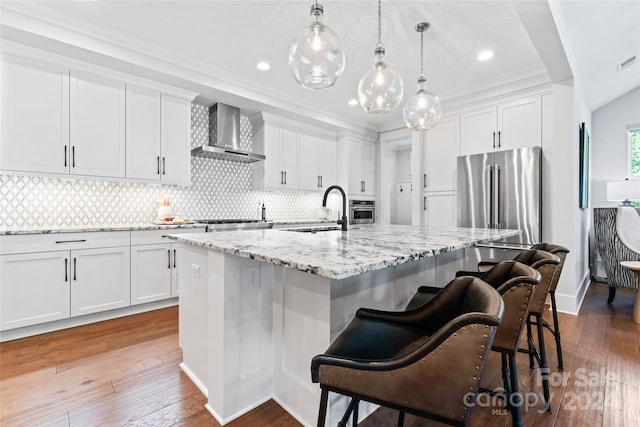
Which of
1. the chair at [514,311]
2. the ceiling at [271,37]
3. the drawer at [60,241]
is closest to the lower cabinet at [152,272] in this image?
the drawer at [60,241]

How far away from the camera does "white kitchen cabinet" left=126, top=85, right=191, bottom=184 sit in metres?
3.21

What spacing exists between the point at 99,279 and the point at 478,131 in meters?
4.80

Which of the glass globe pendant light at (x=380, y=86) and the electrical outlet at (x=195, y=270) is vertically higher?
the glass globe pendant light at (x=380, y=86)

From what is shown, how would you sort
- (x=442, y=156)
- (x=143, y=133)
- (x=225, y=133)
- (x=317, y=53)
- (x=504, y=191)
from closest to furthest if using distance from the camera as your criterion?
(x=317, y=53) → (x=143, y=133) → (x=504, y=191) → (x=225, y=133) → (x=442, y=156)

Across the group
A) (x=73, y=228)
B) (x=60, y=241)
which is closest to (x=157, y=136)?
(x=73, y=228)

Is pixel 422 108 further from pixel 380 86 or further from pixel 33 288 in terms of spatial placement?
pixel 33 288

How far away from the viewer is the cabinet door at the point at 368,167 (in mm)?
5629

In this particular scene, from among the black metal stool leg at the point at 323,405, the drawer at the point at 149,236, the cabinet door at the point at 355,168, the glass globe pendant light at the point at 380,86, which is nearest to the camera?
the black metal stool leg at the point at 323,405

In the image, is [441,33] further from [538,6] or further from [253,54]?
[253,54]

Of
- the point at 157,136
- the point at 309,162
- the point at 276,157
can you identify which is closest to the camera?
the point at 157,136

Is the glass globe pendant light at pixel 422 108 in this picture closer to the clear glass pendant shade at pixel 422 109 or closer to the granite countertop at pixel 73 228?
the clear glass pendant shade at pixel 422 109

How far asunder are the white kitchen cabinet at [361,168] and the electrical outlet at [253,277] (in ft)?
13.3

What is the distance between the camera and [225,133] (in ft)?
13.2

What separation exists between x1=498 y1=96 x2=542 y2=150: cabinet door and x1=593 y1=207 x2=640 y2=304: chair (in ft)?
4.44
